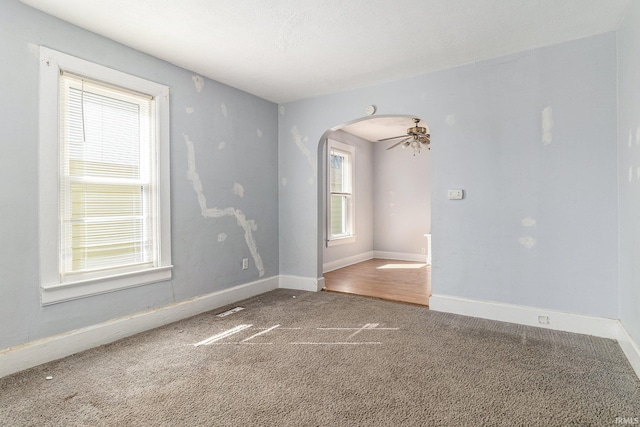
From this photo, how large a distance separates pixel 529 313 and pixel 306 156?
3.00 m

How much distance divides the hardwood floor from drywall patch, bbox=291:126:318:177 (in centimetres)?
161

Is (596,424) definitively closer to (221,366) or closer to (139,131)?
(221,366)

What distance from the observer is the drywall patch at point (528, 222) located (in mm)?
3032

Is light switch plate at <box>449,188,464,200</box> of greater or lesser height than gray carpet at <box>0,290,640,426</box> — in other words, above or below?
above

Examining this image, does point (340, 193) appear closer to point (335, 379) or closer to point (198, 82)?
point (198, 82)

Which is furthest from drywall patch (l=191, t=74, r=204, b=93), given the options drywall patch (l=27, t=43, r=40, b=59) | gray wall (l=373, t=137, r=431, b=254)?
gray wall (l=373, t=137, r=431, b=254)

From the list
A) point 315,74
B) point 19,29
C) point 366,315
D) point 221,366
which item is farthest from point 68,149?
point 366,315

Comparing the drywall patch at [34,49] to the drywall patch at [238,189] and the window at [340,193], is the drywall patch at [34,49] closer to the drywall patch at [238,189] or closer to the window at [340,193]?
the drywall patch at [238,189]

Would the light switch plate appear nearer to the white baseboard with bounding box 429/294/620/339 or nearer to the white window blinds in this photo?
the white baseboard with bounding box 429/294/620/339

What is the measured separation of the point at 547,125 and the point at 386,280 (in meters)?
2.81

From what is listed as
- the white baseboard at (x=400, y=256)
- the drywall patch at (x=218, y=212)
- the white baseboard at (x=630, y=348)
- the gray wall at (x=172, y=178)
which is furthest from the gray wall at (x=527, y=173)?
the white baseboard at (x=400, y=256)

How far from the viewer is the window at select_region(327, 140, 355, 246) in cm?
594

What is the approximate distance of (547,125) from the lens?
2.96 m

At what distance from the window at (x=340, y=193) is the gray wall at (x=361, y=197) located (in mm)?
144
